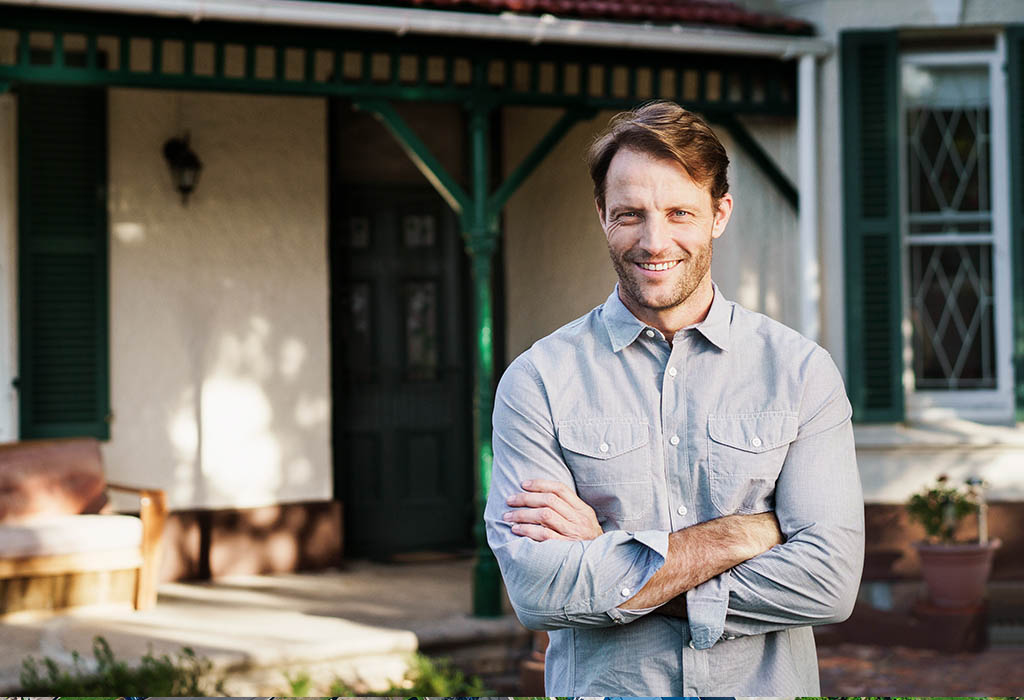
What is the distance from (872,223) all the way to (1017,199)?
2.48 feet

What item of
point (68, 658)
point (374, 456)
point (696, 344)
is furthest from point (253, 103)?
point (696, 344)

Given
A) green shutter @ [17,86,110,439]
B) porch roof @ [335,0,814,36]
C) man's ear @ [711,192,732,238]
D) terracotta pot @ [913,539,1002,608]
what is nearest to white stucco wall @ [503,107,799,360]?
porch roof @ [335,0,814,36]

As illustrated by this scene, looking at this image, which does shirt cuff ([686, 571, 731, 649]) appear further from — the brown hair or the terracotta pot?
the terracotta pot

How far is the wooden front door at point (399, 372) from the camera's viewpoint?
25.3 feet

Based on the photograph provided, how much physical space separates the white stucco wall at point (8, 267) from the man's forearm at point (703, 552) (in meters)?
5.74

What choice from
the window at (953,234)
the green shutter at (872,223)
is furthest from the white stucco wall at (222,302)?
the window at (953,234)

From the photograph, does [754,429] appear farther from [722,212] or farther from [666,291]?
[722,212]

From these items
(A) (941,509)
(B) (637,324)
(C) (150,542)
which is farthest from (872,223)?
(B) (637,324)

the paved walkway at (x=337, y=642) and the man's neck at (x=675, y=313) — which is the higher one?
the man's neck at (x=675, y=313)

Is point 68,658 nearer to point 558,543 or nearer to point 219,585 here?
point 219,585

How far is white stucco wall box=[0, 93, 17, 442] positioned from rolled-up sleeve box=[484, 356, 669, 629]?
18.1ft

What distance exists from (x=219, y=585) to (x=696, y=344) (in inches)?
219

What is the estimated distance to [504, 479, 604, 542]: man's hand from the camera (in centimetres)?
180

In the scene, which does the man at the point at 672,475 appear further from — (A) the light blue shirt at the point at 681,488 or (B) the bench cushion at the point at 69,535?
(B) the bench cushion at the point at 69,535
